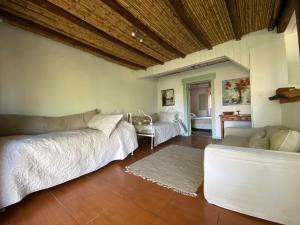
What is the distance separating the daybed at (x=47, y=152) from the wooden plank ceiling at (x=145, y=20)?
156 centimetres

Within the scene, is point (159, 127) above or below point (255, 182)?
above

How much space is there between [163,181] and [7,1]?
3.07 metres

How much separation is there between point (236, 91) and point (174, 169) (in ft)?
10.2

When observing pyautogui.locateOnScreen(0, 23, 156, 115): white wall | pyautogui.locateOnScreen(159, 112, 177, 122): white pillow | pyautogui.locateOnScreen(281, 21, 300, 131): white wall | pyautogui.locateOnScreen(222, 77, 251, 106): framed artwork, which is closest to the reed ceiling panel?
pyautogui.locateOnScreen(281, 21, 300, 131): white wall

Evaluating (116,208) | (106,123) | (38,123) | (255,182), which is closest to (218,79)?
(106,123)

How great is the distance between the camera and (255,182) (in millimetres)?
1157

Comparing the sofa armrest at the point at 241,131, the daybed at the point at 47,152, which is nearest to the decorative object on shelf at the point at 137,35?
the daybed at the point at 47,152

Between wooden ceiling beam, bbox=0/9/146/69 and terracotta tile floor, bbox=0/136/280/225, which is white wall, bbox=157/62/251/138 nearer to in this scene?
wooden ceiling beam, bbox=0/9/146/69

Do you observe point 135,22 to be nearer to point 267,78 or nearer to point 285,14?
point 285,14

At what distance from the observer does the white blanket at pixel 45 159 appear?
55.0 inches

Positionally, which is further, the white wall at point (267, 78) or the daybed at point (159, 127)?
the daybed at point (159, 127)

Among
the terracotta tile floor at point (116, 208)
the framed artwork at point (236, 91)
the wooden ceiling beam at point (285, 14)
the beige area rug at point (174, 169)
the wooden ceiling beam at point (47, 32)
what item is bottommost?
the terracotta tile floor at point (116, 208)

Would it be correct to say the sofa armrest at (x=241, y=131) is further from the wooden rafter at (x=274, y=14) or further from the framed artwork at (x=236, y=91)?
the wooden rafter at (x=274, y=14)

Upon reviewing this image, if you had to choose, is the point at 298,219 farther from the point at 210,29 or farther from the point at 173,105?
the point at 173,105
